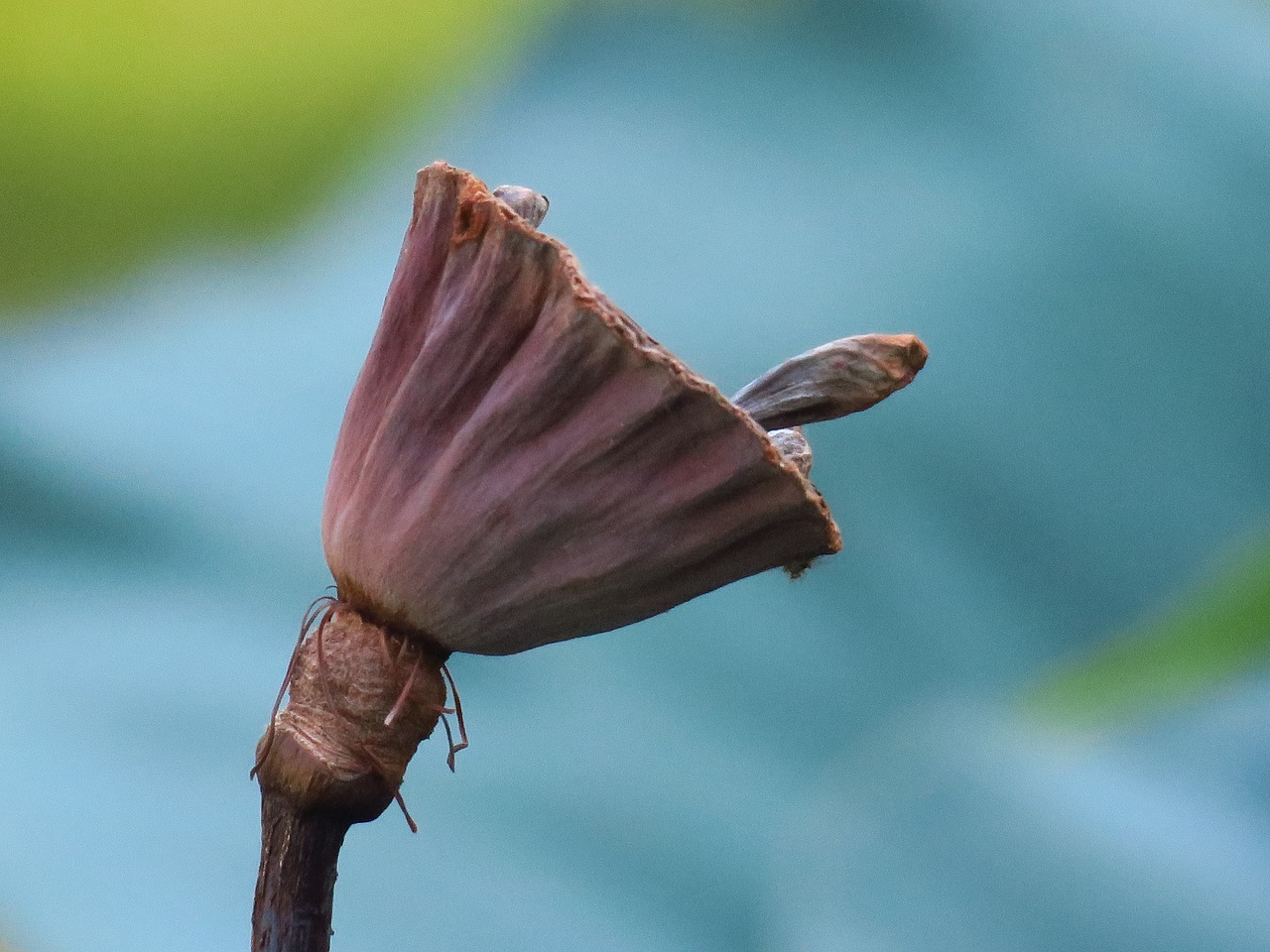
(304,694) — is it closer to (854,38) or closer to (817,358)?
(817,358)

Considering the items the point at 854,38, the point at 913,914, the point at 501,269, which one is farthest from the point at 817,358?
the point at 854,38

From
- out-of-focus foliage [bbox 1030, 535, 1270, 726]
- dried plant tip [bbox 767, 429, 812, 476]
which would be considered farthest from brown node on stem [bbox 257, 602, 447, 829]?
out-of-focus foliage [bbox 1030, 535, 1270, 726]

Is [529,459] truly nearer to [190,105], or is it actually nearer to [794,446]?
[794,446]

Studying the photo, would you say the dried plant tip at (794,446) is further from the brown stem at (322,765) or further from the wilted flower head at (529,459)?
the brown stem at (322,765)

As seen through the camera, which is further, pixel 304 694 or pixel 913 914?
pixel 913 914

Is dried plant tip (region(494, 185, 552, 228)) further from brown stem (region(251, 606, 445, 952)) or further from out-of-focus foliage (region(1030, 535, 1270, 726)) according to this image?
out-of-focus foliage (region(1030, 535, 1270, 726))

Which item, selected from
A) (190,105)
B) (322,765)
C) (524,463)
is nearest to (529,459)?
(524,463)

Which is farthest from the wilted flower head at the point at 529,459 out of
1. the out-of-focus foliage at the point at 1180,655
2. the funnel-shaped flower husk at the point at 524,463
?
the out-of-focus foliage at the point at 1180,655
